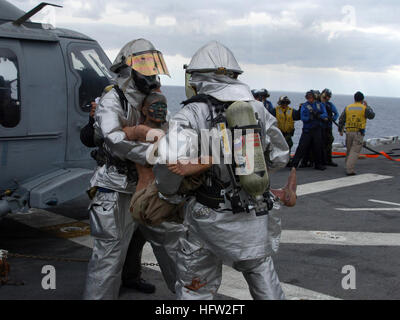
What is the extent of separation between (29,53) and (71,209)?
3018mm

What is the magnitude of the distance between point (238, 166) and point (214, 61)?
0.75 meters

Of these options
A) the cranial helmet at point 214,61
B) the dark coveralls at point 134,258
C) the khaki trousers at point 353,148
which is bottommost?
the dark coveralls at point 134,258

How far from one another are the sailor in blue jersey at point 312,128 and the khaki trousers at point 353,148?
72cm

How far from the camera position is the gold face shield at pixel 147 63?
429cm

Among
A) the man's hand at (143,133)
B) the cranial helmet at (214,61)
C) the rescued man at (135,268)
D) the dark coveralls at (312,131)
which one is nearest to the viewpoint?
the cranial helmet at (214,61)

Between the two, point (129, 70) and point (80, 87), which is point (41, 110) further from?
point (129, 70)

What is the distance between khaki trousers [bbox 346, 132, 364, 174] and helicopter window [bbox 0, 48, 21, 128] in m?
7.74

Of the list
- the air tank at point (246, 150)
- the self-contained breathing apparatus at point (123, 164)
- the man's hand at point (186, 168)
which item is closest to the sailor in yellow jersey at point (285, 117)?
the self-contained breathing apparatus at point (123, 164)

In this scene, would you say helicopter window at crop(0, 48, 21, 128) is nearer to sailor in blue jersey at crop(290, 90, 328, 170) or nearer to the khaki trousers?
sailor in blue jersey at crop(290, 90, 328, 170)

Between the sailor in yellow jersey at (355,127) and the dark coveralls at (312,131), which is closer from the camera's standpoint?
the sailor in yellow jersey at (355,127)

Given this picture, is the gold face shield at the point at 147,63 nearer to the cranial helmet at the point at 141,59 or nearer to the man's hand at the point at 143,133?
the cranial helmet at the point at 141,59

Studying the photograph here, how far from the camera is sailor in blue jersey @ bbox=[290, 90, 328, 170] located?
40.2 feet

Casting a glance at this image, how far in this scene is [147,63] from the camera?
4324 millimetres
